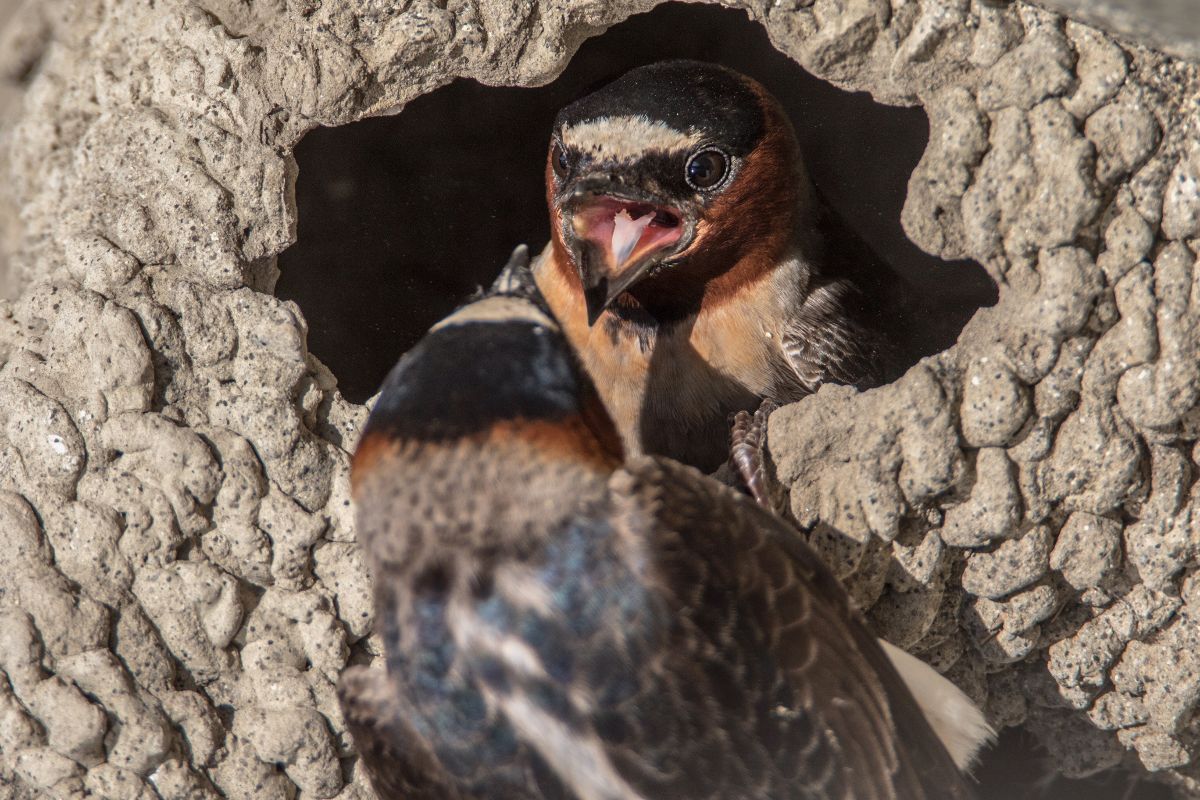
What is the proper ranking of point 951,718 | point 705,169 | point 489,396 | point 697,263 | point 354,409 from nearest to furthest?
1. point 489,396
2. point 951,718
3. point 354,409
4. point 705,169
5. point 697,263

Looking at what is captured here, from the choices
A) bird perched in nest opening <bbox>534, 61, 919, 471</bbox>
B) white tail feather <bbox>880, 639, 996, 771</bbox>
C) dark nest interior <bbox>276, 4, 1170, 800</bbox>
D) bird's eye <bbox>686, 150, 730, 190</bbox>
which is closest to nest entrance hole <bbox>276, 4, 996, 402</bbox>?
dark nest interior <bbox>276, 4, 1170, 800</bbox>

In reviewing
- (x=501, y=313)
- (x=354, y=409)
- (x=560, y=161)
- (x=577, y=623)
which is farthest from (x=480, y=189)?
(x=577, y=623)

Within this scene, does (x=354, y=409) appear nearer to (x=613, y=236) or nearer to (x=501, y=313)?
(x=501, y=313)

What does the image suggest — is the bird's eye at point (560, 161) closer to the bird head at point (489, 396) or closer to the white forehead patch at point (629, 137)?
the white forehead patch at point (629, 137)

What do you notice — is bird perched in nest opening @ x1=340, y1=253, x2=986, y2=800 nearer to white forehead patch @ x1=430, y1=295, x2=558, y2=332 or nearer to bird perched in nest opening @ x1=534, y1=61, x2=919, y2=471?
white forehead patch @ x1=430, y1=295, x2=558, y2=332

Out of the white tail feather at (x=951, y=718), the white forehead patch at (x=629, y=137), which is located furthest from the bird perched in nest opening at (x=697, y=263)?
the white tail feather at (x=951, y=718)

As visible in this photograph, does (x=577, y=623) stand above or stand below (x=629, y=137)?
below
